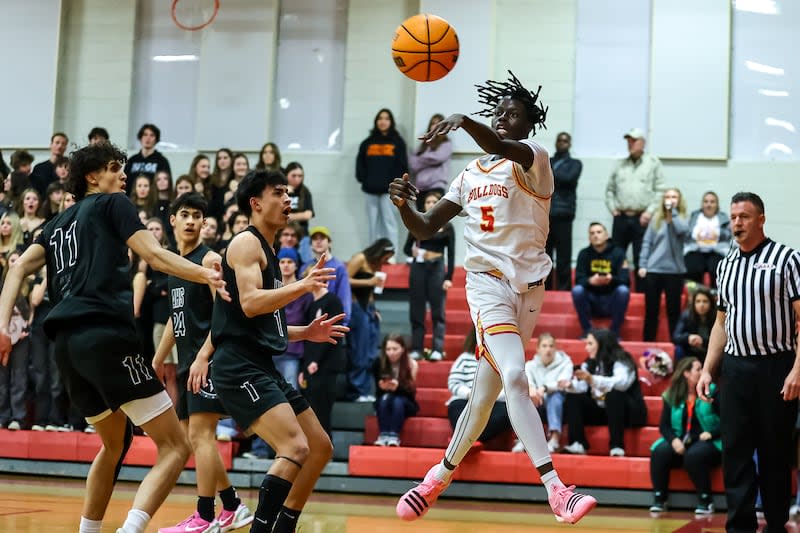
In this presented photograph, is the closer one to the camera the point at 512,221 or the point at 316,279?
the point at 316,279

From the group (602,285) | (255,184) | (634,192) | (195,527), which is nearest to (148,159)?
(602,285)

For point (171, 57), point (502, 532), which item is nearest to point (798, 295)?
point (502, 532)

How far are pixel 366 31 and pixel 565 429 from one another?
8306mm

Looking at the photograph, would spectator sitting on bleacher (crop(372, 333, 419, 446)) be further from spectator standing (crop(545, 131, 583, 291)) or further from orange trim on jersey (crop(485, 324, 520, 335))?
orange trim on jersey (crop(485, 324, 520, 335))

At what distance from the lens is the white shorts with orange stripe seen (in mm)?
6066

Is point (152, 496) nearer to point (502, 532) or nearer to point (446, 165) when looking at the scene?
point (502, 532)

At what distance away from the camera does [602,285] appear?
12742 millimetres

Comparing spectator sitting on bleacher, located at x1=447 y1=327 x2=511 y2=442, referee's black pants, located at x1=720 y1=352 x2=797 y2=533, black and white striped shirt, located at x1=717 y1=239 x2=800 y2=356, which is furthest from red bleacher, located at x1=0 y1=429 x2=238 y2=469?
black and white striped shirt, located at x1=717 y1=239 x2=800 y2=356

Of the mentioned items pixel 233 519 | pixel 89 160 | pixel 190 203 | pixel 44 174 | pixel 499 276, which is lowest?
pixel 233 519

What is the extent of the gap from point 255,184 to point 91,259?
3.30 ft

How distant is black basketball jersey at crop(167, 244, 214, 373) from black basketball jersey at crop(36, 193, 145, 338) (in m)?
1.35

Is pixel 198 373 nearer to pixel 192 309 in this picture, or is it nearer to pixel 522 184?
pixel 192 309

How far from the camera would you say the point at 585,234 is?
15773 mm

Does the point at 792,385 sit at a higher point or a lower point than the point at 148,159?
lower
